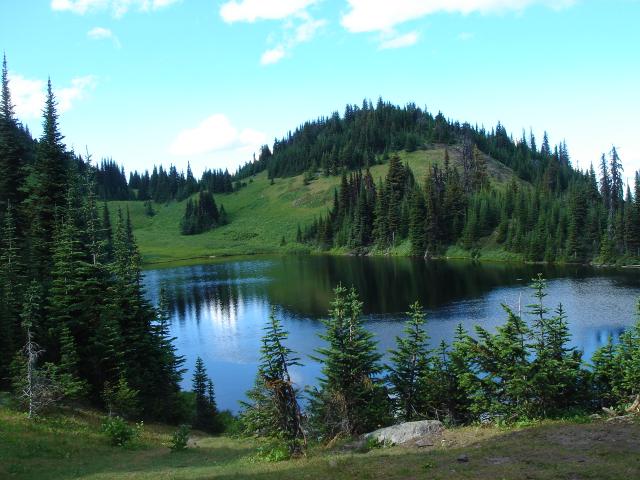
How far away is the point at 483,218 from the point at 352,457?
5448 inches

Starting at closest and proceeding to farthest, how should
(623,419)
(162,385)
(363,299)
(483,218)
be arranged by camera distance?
(623,419) < (162,385) < (363,299) < (483,218)

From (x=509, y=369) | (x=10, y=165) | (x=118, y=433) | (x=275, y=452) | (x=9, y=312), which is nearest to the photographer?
(x=275, y=452)

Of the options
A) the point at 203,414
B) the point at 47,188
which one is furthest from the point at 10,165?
the point at 203,414

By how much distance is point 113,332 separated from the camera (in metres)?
37.6

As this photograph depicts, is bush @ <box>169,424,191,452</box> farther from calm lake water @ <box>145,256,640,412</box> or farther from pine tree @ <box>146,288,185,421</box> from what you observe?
pine tree @ <box>146,288,185,421</box>

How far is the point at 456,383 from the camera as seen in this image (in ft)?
93.0

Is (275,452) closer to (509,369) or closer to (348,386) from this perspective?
(348,386)

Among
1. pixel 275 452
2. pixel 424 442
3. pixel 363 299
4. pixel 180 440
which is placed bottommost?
pixel 180 440

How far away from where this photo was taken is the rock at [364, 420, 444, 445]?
24031 millimetres

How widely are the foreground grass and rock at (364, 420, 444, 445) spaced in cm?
83

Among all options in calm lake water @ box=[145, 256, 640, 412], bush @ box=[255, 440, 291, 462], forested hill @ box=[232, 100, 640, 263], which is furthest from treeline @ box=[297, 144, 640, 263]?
bush @ box=[255, 440, 291, 462]

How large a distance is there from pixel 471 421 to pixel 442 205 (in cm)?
13593

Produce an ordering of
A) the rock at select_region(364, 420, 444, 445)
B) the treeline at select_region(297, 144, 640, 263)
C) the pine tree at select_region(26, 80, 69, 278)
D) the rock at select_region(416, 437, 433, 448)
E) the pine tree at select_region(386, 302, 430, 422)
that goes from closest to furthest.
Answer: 1. the rock at select_region(416, 437, 433, 448)
2. the rock at select_region(364, 420, 444, 445)
3. the pine tree at select_region(386, 302, 430, 422)
4. the pine tree at select_region(26, 80, 69, 278)
5. the treeline at select_region(297, 144, 640, 263)

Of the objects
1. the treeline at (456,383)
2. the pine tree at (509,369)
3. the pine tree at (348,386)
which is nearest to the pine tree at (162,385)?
the treeline at (456,383)
